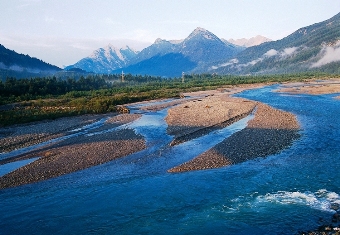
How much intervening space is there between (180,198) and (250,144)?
1393 cm

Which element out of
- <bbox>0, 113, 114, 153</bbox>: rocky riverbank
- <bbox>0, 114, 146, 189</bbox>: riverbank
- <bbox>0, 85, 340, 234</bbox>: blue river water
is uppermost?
<bbox>0, 113, 114, 153</bbox>: rocky riverbank

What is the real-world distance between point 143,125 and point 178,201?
27881 mm

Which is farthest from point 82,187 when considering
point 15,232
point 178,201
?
point 178,201

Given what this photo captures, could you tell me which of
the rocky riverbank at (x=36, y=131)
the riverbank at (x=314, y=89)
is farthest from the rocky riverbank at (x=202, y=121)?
the riverbank at (x=314, y=89)

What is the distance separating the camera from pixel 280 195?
64.0ft

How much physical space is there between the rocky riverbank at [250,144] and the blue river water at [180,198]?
1275 millimetres

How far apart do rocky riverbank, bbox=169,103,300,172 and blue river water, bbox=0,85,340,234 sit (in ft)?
4.18

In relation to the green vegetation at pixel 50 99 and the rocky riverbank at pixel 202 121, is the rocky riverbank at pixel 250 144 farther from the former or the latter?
the green vegetation at pixel 50 99

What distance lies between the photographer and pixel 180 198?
1997 cm

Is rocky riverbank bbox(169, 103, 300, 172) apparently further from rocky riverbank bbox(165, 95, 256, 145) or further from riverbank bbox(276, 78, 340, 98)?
riverbank bbox(276, 78, 340, 98)

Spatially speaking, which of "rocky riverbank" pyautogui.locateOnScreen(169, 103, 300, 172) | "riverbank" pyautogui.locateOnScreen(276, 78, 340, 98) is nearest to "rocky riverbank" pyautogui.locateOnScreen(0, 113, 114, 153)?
"rocky riverbank" pyautogui.locateOnScreen(169, 103, 300, 172)

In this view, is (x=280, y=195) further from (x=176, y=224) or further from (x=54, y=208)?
(x=54, y=208)

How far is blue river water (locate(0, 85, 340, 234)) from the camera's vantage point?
1675cm

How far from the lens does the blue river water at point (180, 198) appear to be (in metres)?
16.8
